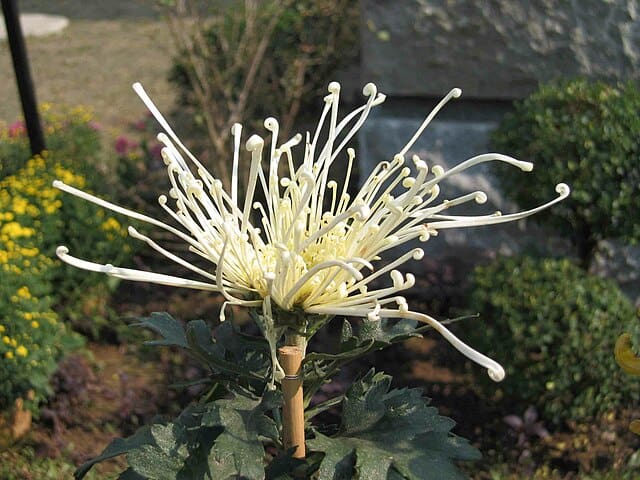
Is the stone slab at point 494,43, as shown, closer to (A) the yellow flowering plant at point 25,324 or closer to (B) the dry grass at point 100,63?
(A) the yellow flowering plant at point 25,324

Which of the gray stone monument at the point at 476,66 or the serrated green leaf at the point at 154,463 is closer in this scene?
the serrated green leaf at the point at 154,463

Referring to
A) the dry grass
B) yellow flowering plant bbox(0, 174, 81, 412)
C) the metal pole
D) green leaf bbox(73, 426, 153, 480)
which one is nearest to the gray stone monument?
the metal pole

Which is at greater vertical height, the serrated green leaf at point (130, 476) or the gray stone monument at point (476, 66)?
the serrated green leaf at point (130, 476)

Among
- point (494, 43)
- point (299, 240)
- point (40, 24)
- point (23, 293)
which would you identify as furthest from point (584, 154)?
point (40, 24)

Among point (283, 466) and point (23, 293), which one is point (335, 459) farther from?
point (23, 293)

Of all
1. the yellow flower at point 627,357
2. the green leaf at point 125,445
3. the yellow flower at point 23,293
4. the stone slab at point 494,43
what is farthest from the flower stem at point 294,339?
the stone slab at point 494,43

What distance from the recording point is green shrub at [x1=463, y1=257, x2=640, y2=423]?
264 centimetres

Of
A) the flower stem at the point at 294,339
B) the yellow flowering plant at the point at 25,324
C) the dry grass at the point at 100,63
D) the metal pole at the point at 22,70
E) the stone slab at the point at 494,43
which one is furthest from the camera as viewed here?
the dry grass at the point at 100,63

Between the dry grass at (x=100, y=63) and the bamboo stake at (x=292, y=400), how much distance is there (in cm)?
534

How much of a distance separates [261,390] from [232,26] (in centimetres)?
418

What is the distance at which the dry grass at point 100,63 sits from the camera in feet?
22.3

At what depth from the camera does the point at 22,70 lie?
326 cm

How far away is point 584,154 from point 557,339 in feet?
2.25

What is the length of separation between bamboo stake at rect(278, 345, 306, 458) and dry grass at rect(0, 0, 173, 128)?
210 inches
